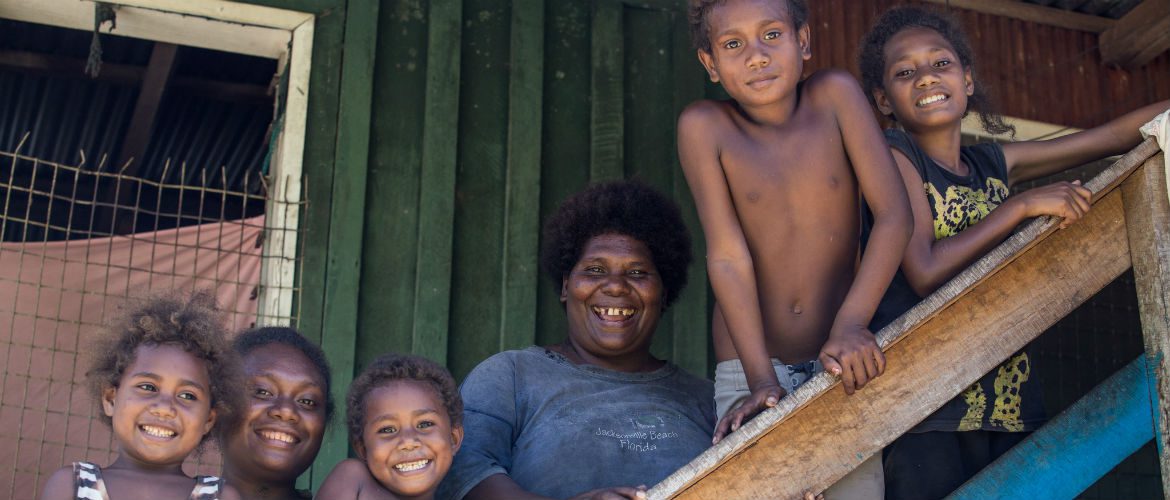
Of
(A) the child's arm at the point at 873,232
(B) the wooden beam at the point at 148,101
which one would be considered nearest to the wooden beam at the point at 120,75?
(B) the wooden beam at the point at 148,101

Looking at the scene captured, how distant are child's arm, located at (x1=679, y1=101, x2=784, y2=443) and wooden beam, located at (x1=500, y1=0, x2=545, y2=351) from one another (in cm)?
166

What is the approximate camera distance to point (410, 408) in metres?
2.80

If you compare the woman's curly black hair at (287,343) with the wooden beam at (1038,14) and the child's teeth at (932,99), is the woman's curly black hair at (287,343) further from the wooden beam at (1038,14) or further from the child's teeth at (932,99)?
the wooden beam at (1038,14)

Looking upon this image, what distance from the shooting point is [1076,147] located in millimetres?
3262

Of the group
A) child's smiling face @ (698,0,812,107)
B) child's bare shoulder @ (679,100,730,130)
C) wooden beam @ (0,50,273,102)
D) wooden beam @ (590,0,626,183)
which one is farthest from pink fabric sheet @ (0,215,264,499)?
child's smiling face @ (698,0,812,107)

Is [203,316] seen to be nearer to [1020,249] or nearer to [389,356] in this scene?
[389,356]

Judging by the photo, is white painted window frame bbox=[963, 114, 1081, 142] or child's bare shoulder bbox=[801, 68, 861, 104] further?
white painted window frame bbox=[963, 114, 1081, 142]

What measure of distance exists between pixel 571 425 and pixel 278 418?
2.34 ft

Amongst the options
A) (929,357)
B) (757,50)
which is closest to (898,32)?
(757,50)

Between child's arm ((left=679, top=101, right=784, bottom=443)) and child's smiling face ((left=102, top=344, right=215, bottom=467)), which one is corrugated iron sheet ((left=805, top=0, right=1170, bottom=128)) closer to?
child's arm ((left=679, top=101, right=784, bottom=443))

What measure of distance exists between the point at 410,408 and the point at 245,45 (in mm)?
2401

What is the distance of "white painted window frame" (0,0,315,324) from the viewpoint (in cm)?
438

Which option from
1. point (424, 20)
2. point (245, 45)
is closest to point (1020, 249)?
point (424, 20)

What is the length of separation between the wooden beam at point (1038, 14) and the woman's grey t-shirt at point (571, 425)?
304cm
